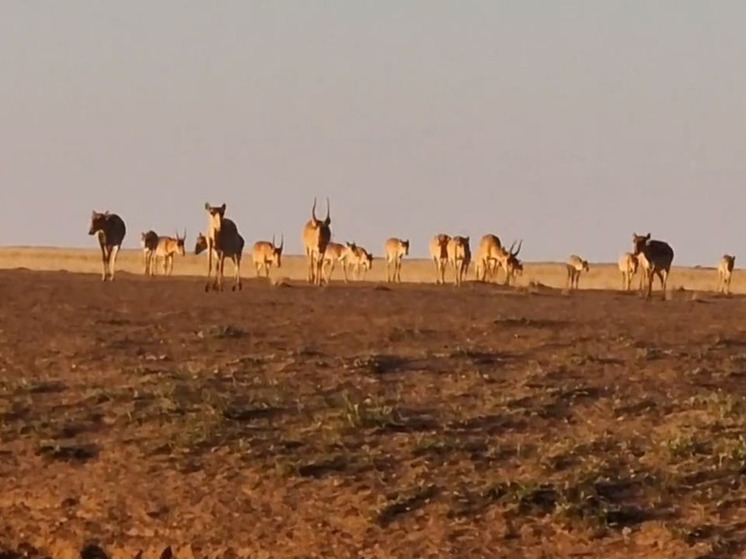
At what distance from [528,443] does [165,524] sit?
10.7 feet

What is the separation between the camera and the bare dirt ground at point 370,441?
1274cm

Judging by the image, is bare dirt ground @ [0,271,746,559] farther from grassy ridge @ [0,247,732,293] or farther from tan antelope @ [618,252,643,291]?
grassy ridge @ [0,247,732,293]

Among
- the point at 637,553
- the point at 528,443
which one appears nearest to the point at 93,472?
the point at 528,443

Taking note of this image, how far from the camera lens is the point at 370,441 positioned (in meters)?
14.4

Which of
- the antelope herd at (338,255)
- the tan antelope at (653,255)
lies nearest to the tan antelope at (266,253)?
the antelope herd at (338,255)

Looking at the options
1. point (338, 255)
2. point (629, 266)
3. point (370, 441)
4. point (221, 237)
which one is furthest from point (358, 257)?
point (370, 441)

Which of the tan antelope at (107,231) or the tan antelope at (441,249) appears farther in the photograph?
the tan antelope at (441,249)

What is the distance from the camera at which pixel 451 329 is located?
20.2m

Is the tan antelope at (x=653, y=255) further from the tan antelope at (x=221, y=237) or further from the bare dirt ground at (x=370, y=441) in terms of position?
the bare dirt ground at (x=370, y=441)

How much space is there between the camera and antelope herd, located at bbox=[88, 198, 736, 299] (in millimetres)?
35812

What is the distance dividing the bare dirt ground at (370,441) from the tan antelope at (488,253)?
1163 inches

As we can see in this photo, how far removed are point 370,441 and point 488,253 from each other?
3582cm

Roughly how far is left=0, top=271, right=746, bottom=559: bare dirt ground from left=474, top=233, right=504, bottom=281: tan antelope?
2955 cm

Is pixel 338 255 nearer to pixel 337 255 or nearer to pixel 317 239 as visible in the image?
pixel 337 255
